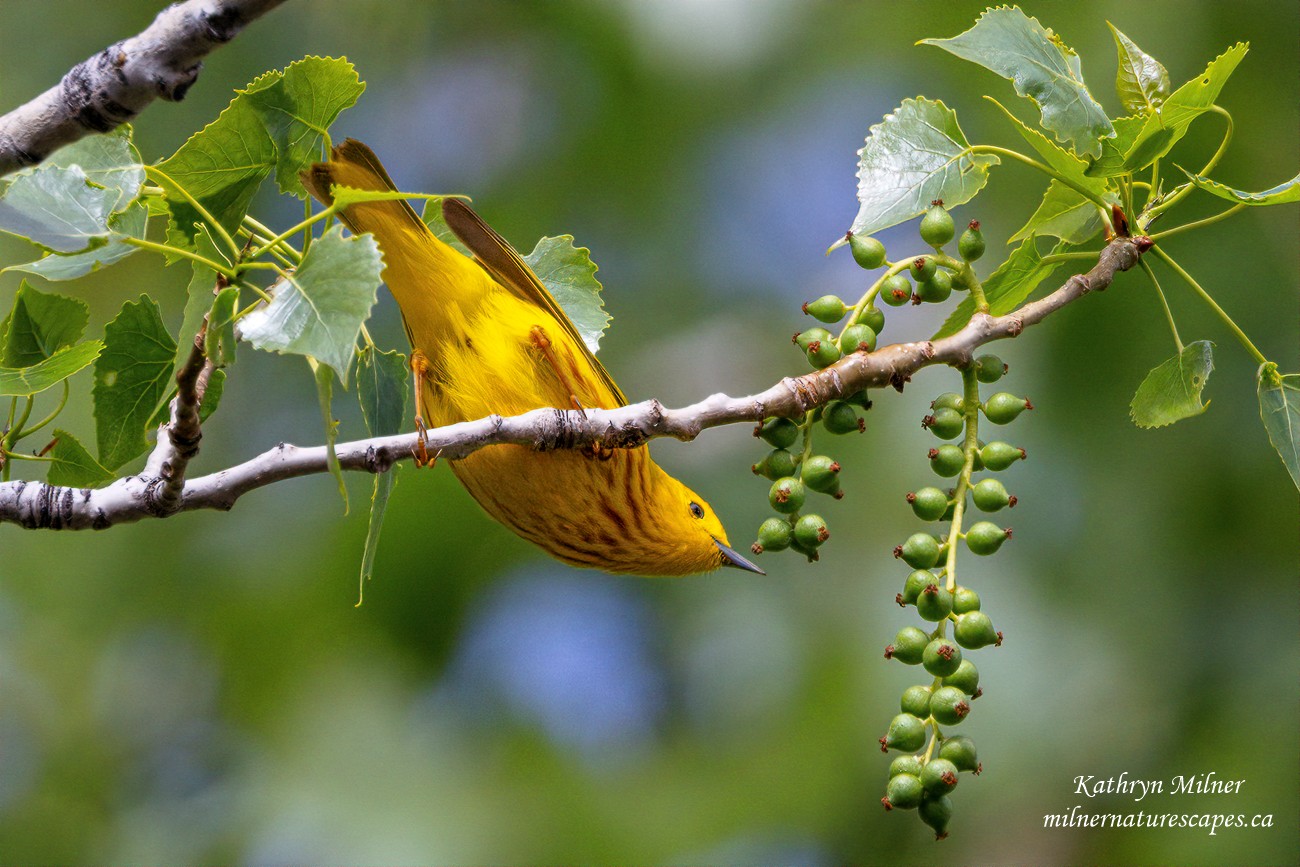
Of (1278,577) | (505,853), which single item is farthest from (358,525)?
(1278,577)

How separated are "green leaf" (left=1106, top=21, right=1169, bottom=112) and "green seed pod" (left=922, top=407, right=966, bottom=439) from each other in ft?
3.46

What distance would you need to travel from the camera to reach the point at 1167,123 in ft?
7.79

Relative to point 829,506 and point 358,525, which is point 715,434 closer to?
point 829,506

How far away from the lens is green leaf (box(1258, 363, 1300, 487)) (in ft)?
8.36

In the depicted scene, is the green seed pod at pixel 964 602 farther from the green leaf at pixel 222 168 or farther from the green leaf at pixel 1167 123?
the green leaf at pixel 222 168


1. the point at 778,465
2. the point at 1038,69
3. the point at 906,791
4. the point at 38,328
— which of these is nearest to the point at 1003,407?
the point at 778,465

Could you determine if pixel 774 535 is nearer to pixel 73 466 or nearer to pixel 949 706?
pixel 949 706

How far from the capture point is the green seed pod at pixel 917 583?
2309mm

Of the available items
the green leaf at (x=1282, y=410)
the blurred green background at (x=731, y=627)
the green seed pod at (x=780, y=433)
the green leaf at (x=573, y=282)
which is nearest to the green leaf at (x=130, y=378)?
the green leaf at (x=573, y=282)

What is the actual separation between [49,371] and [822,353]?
5.71 feet

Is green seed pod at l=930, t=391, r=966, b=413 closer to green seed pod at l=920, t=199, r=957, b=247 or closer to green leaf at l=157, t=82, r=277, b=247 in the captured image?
green seed pod at l=920, t=199, r=957, b=247

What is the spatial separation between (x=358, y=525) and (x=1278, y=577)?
247 inches

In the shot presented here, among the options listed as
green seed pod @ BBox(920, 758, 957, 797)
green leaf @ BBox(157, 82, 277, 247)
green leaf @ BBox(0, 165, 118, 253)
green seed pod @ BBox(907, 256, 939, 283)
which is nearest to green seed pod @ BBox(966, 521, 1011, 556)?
green seed pod @ BBox(920, 758, 957, 797)

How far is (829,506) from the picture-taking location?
827cm
